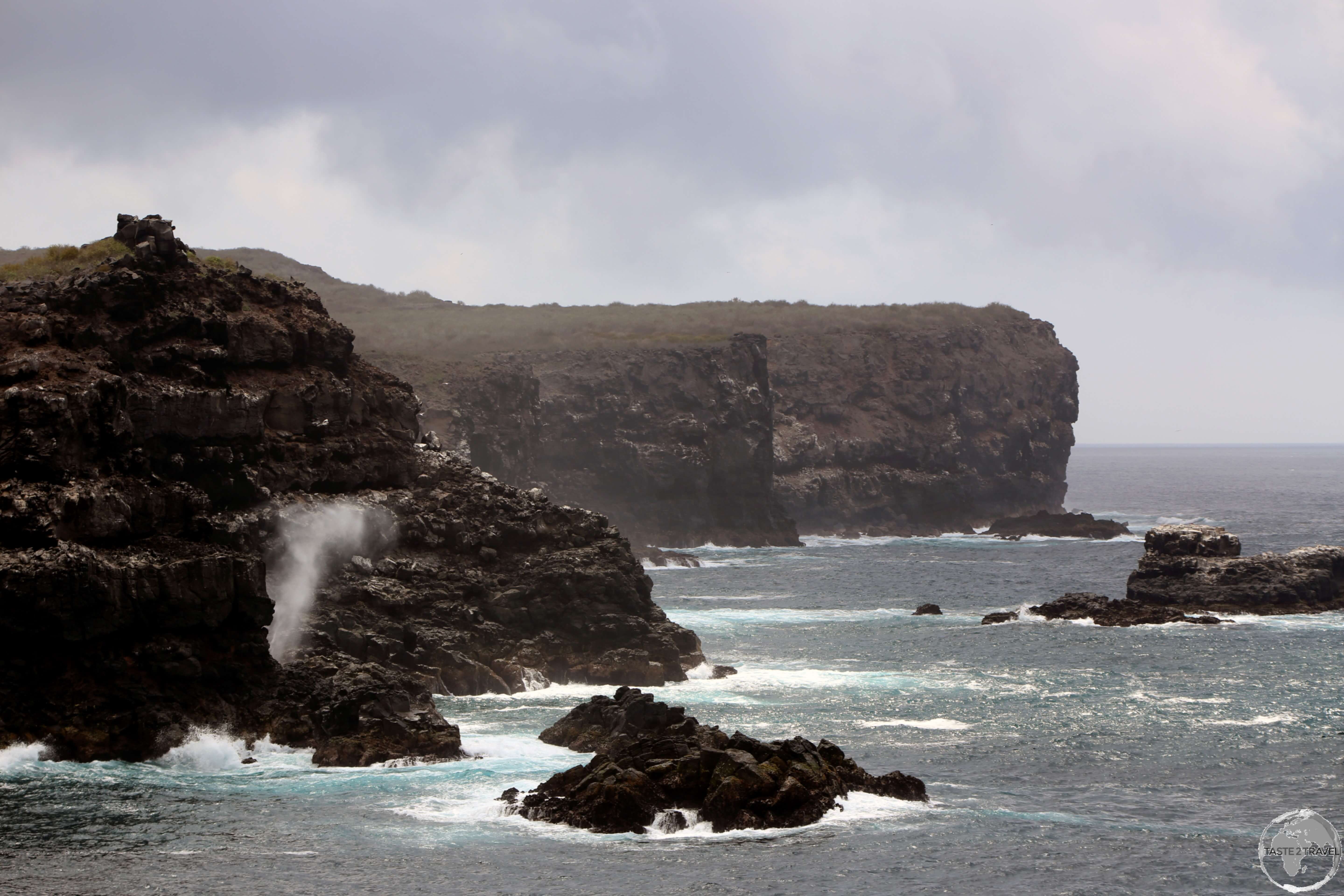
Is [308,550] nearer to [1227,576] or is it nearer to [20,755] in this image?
[20,755]

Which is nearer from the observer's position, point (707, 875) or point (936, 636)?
point (707, 875)

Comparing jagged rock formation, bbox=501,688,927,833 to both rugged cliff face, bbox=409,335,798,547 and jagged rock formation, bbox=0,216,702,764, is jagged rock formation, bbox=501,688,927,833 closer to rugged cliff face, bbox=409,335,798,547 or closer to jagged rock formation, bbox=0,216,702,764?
jagged rock formation, bbox=0,216,702,764

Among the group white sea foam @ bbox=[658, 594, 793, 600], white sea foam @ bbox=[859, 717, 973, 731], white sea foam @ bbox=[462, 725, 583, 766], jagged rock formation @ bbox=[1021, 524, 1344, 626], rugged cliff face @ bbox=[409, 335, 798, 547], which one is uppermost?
rugged cliff face @ bbox=[409, 335, 798, 547]

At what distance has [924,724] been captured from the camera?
2035 inches

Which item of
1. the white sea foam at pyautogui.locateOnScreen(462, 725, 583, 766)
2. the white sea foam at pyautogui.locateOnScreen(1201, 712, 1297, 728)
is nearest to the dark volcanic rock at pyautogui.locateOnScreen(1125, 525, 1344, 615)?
the white sea foam at pyautogui.locateOnScreen(1201, 712, 1297, 728)

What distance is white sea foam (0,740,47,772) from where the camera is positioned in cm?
4072

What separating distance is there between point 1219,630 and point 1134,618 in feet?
15.9

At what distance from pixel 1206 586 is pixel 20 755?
6469 centimetres

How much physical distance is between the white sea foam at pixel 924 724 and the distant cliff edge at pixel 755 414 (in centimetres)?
7163

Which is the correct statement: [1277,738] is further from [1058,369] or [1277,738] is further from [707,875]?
[1058,369]

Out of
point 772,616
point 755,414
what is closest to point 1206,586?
point 772,616

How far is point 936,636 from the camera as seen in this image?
7600cm

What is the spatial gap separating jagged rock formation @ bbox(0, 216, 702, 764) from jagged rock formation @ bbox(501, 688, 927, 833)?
779 centimetres

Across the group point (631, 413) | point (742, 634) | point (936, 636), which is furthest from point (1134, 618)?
point (631, 413)
